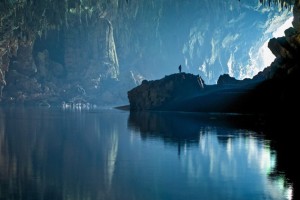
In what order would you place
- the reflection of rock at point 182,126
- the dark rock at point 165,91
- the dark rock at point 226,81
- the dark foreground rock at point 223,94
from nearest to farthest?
1. the reflection of rock at point 182,126
2. the dark foreground rock at point 223,94
3. the dark rock at point 165,91
4. the dark rock at point 226,81

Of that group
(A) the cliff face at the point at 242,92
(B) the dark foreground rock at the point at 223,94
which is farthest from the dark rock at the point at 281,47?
(B) the dark foreground rock at the point at 223,94

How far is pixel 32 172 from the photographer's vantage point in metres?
20.8

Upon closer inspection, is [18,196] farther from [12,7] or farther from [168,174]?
[12,7]

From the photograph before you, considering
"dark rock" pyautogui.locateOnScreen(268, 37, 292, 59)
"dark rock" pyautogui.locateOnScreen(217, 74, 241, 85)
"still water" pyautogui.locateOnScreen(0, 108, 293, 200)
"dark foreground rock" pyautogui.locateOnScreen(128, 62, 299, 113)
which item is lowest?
"still water" pyautogui.locateOnScreen(0, 108, 293, 200)

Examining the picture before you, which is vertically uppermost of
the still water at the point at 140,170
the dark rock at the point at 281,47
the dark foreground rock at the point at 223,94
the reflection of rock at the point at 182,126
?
the dark rock at the point at 281,47

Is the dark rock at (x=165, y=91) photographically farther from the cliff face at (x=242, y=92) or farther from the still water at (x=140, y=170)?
the still water at (x=140, y=170)

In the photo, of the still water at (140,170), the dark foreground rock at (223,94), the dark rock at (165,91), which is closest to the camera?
the still water at (140,170)

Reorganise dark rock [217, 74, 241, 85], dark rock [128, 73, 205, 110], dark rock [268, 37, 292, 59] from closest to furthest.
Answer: dark rock [268, 37, 292, 59] → dark rock [128, 73, 205, 110] → dark rock [217, 74, 241, 85]

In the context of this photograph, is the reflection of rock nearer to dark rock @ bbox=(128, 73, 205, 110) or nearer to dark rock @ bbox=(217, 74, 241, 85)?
dark rock @ bbox=(128, 73, 205, 110)

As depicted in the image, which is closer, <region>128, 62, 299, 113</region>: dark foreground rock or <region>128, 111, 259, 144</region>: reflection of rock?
<region>128, 111, 259, 144</region>: reflection of rock

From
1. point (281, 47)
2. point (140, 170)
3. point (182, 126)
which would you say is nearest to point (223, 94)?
point (281, 47)

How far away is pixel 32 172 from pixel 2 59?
169 meters

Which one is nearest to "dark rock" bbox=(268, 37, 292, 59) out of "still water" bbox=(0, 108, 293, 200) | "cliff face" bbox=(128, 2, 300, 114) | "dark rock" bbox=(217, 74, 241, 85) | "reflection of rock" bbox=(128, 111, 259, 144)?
"cliff face" bbox=(128, 2, 300, 114)

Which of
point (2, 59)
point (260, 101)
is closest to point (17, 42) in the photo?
point (2, 59)
